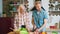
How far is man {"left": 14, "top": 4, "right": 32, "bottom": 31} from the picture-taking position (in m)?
1.12

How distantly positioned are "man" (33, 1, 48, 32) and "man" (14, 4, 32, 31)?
0.16ft

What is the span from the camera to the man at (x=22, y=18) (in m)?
1.12

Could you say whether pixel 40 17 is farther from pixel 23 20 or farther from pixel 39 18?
pixel 23 20

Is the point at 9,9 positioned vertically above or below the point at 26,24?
above

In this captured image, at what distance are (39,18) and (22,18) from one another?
5.3 inches

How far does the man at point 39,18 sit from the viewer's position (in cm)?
111

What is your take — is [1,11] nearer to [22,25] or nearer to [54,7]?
[22,25]

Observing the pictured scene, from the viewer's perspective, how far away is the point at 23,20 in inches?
44.2

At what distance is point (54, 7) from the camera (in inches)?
43.8

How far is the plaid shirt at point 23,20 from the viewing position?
3.67ft

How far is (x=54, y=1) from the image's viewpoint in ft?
3.65

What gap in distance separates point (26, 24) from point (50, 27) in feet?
0.62

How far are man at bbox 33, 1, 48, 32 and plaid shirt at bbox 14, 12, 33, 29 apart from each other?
4 centimetres

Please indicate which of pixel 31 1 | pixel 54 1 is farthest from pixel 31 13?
pixel 54 1
